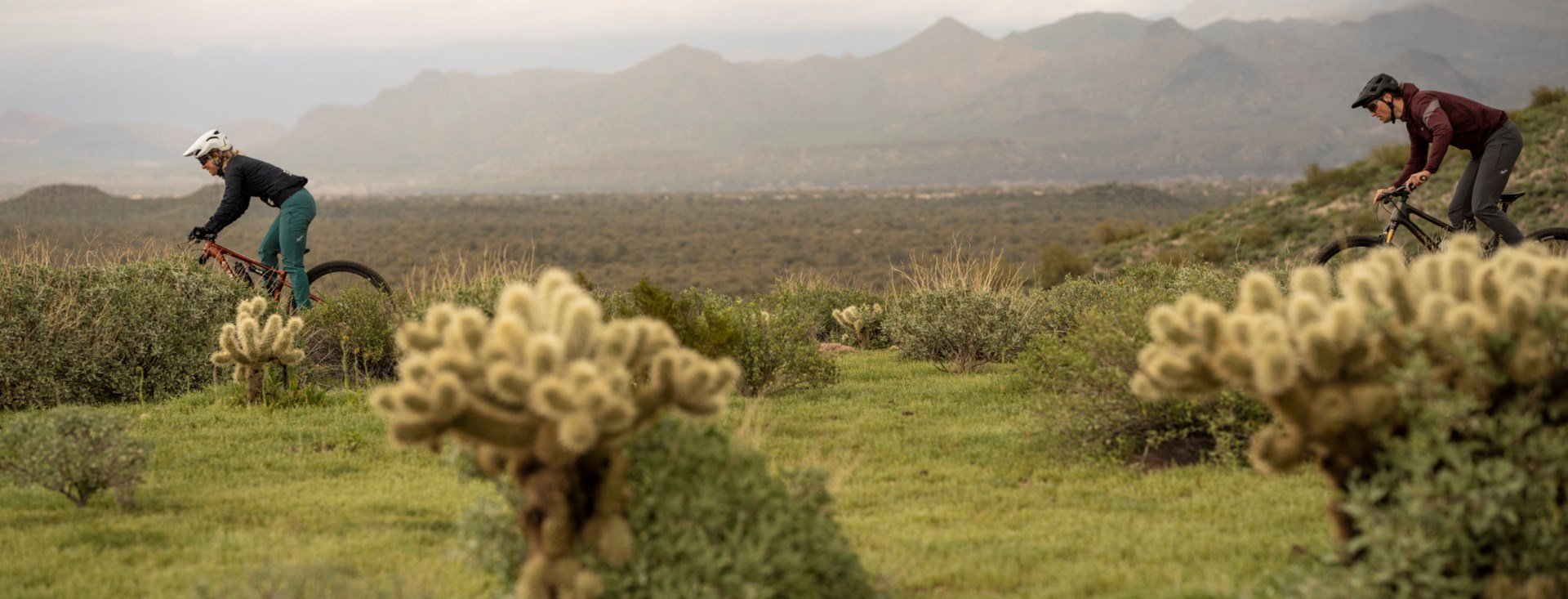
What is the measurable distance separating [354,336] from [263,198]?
1560mm

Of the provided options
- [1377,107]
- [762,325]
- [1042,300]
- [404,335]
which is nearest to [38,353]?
[762,325]

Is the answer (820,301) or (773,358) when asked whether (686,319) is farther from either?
(820,301)

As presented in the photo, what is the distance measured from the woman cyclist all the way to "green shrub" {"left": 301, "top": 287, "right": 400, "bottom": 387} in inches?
11.3

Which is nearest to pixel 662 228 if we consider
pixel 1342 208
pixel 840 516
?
pixel 1342 208

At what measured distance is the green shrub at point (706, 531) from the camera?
4242 millimetres

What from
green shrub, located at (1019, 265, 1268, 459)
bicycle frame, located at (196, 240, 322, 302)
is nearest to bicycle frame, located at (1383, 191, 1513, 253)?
green shrub, located at (1019, 265, 1268, 459)

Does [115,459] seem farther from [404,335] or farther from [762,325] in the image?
[762,325]

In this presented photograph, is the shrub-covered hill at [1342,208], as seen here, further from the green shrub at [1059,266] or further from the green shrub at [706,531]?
the green shrub at [706,531]

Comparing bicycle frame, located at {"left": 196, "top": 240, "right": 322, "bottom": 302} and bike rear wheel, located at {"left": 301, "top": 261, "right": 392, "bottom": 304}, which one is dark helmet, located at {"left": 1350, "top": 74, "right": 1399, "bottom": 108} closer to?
bike rear wheel, located at {"left": 301, "top": 261, "right": 392, "bottom": 304}

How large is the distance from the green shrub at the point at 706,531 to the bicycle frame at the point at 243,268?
8574 millimetres

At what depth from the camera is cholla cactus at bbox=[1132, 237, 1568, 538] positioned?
4023 millimetres

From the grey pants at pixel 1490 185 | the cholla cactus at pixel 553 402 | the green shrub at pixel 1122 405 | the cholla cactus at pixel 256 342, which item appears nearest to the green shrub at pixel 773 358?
the green shrub at pixel 1122 405

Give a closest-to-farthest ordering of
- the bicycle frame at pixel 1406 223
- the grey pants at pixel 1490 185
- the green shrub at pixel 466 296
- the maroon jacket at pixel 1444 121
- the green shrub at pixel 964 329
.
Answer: the green shrub at pixel 466 296
the maroon jacket at pixel 1444 121
the grey pants at pixel 1490 185
the bicycle frame at pixel 1406 223
the green shrub at pixel 964 329

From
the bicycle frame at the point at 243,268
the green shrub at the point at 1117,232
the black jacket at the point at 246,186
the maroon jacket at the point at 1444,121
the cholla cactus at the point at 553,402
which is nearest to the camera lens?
the cholla cactus at the point at 553,402
